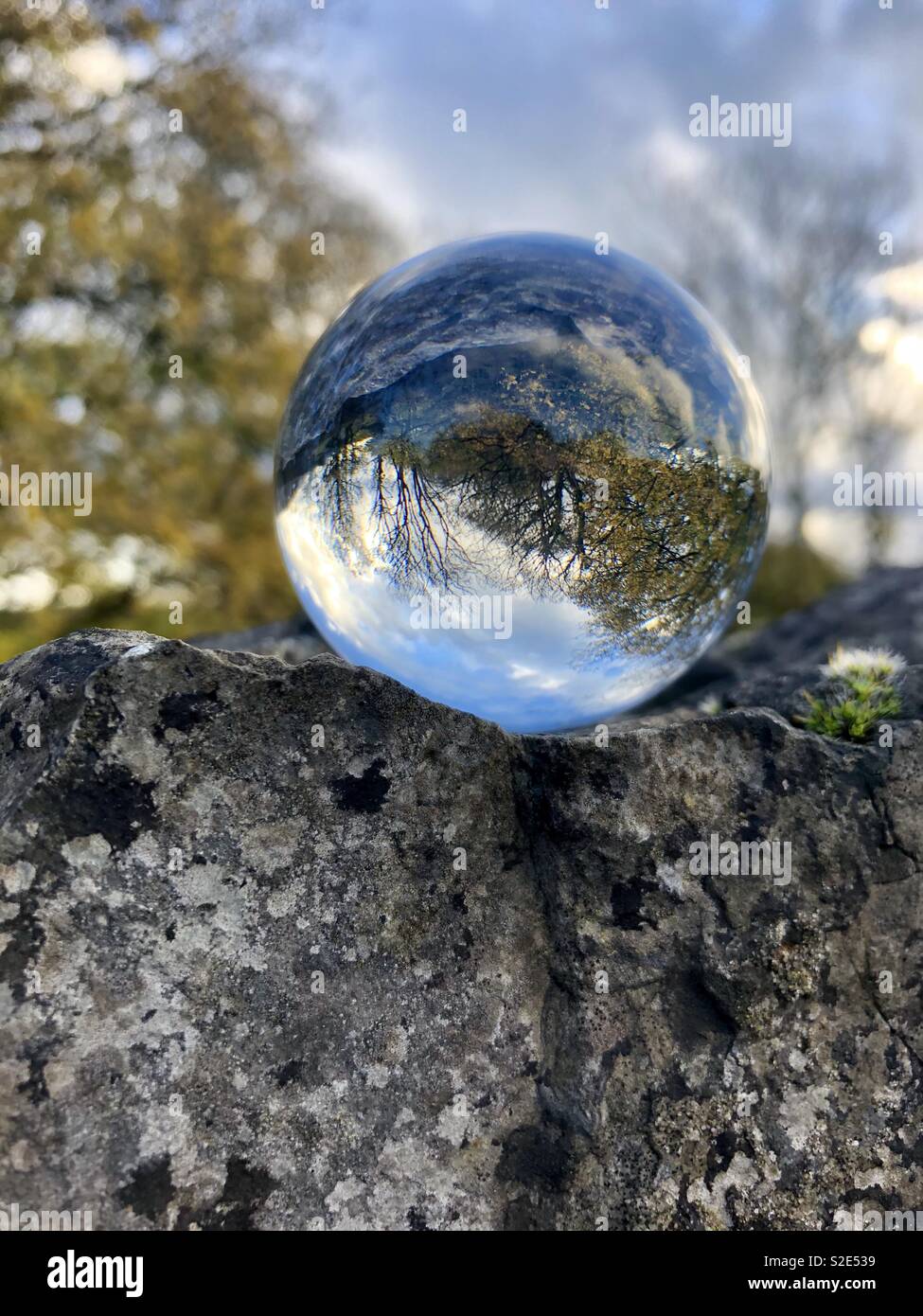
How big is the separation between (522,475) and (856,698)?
5.81ft

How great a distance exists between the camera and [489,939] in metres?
2.91

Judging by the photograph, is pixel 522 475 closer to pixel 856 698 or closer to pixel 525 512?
pixel 525 512

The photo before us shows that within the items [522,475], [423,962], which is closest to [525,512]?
[522,475]

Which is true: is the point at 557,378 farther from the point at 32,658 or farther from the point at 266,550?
the point at 266,550

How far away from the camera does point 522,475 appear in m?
3.10

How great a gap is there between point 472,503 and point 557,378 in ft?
1.83

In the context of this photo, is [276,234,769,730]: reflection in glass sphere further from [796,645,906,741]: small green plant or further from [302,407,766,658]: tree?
[796,645,906,741]: small green plant

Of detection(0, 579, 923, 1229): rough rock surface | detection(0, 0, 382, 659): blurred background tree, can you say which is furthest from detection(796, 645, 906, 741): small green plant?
detection(0, 0, 382, 659): blurred background tree

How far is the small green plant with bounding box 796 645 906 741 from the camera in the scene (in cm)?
344

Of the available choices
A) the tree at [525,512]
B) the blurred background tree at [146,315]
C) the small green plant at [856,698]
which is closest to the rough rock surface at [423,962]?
the small green plant at [856,698]

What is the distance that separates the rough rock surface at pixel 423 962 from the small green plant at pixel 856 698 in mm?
299

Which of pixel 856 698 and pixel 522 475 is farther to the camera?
pixel 856 698

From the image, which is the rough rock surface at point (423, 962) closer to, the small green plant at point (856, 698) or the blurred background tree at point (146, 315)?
the small green plant at point (856, 698)

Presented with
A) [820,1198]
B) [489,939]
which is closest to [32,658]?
[489,939]
